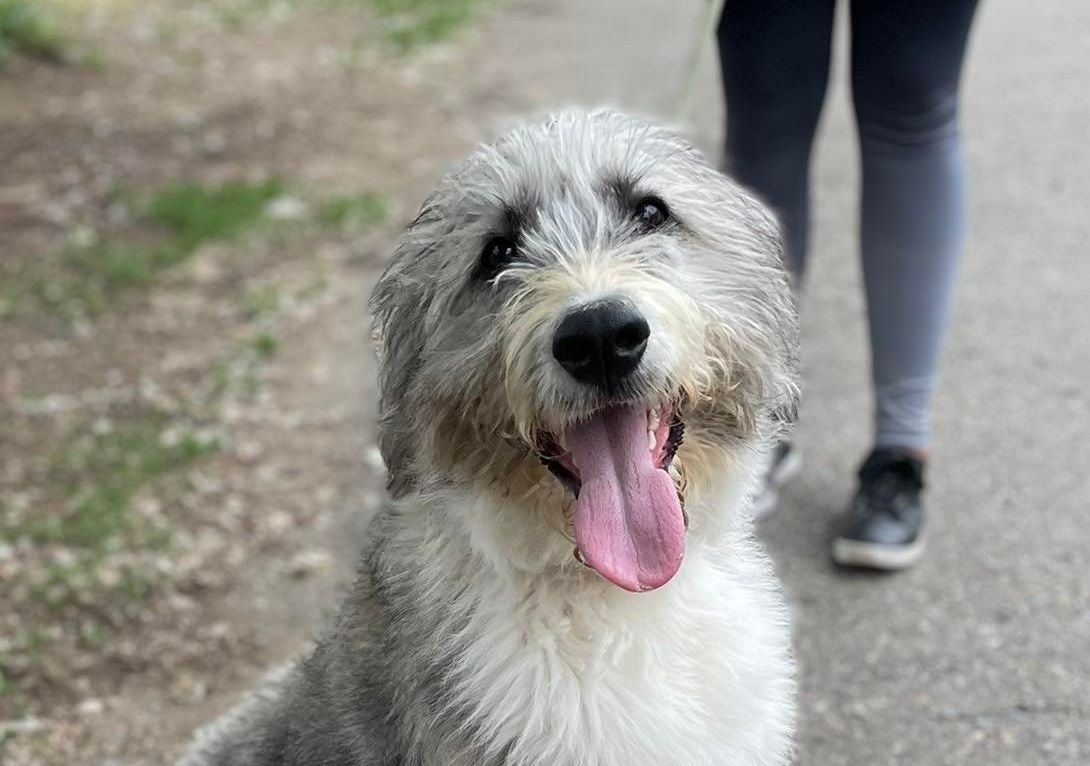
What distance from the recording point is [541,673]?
2521 millimetres

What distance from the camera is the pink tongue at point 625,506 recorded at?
248 centimetres

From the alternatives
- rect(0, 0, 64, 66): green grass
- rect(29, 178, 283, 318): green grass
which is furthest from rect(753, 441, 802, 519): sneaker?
rect(0, 0, 64, 66): green grass

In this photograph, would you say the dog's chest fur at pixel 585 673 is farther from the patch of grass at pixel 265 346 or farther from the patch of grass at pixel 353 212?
the patch of grass at pixel 353 212

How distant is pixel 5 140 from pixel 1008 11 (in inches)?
283


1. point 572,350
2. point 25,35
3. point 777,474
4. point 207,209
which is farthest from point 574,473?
point 25,35

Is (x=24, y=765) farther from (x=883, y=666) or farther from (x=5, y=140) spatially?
(x=5, y=140)

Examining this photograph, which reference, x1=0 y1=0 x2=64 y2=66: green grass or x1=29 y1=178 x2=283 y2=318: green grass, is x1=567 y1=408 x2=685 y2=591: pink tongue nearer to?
x1=29 y1=178 x2=283 y2=318: green grass

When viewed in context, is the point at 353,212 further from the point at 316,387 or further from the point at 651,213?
the point at 651,213

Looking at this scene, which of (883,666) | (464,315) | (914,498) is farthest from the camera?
(914,498)

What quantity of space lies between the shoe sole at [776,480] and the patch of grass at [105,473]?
7.82 ft

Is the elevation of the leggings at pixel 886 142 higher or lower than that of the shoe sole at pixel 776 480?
Answer: higher

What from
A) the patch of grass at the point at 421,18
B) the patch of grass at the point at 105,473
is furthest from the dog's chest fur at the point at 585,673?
the patch of grass at the point at 421,18

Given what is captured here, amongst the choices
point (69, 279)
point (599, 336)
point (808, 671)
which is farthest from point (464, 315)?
point (69, 279)

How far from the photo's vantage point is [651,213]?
2.72 m
